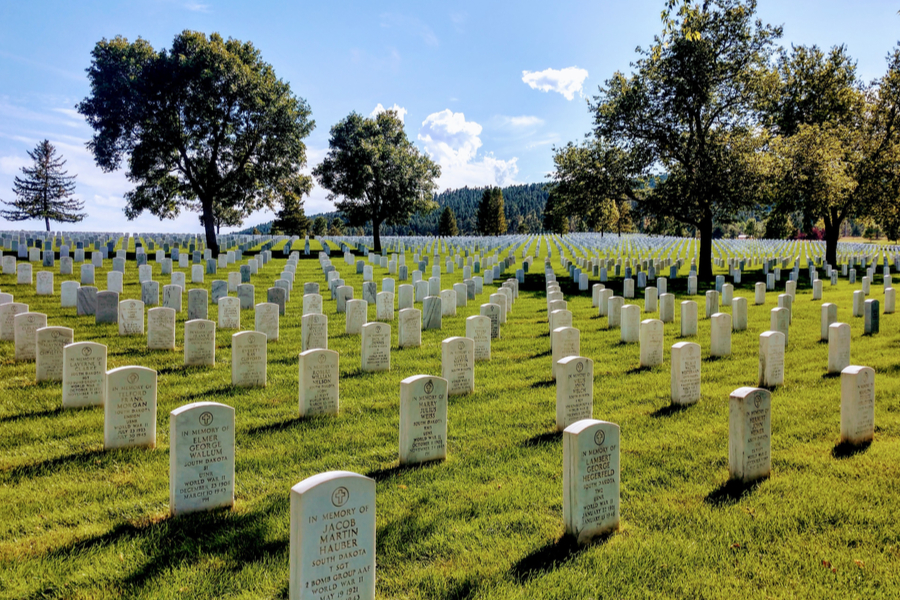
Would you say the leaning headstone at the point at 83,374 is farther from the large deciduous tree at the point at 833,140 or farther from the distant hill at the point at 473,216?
the distant hill at the point at 473,216

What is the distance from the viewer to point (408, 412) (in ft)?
18.0

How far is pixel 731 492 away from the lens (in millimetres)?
4984

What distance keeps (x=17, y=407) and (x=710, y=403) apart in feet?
29.1

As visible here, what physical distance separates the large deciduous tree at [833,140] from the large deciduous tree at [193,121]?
2560cm

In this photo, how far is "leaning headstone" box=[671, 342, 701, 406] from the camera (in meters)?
7.39

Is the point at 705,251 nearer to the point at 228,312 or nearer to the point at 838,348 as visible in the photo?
the point at 838,348

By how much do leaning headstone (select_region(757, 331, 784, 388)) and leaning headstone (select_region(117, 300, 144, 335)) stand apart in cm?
1116

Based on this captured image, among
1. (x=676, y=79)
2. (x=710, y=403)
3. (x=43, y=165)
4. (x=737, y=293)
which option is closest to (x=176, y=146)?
(x=676, y=79)

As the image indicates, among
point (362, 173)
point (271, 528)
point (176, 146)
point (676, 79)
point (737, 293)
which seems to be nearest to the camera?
point (271, 528)

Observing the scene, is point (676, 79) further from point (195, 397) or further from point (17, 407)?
point (17, 407)

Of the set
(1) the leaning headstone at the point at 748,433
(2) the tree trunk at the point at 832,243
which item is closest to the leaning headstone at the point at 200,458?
(1) the leaning headstone at the point at 748,433

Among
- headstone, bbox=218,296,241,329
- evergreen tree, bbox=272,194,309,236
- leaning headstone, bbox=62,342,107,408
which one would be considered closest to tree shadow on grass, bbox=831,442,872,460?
leaning headstone, bbox=62,342,107,408

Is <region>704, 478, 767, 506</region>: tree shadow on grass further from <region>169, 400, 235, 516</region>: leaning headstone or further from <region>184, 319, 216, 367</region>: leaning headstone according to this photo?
<region>184, 319, 216, 367</region>: leaning headstone

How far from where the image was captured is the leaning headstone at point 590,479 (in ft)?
13.6
